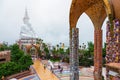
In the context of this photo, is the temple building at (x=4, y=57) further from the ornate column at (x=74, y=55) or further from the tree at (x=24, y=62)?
the ornate column at (x=74, y=55)

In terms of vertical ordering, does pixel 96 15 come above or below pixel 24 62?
above

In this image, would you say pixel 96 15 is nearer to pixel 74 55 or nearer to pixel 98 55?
pixel 98 55

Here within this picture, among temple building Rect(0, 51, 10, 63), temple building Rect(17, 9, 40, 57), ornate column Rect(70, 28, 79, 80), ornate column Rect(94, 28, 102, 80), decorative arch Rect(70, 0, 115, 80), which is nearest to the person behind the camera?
decorative arch Rect(70, 0, 115, 80)

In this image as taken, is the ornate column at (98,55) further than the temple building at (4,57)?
No

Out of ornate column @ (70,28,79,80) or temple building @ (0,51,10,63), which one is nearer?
ornate column @ (70,28,79,80)

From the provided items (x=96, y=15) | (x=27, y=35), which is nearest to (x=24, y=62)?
(x=96, y=15)

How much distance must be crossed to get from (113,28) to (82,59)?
20462mm

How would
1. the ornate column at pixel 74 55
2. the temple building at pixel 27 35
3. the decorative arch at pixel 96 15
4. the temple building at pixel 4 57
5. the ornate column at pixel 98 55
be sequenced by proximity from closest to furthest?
the decorative arch at pixel 96 15, the ornate column at pixel 74 55, the ornate column at pixel 98 55, the temple building at pixel 4 57, the temple building at pixel 27 35

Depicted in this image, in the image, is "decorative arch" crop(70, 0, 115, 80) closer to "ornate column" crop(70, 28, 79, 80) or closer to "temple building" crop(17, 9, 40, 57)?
"ornate column" crop(70, 28, 79, 80)

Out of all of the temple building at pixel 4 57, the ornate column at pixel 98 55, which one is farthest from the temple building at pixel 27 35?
the ornate column at pixel 98 55

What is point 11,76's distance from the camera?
70.6 feet

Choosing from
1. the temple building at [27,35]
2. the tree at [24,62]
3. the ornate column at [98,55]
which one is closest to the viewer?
the ornate column at [98,55]

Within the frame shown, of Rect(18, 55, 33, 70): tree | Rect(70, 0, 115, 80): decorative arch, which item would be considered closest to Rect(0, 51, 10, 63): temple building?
Rect(18, 55, 33, 70): tree

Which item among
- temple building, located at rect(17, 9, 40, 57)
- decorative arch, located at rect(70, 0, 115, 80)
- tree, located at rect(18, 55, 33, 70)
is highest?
temple building, located at rect(17, 9, 40, 57)
